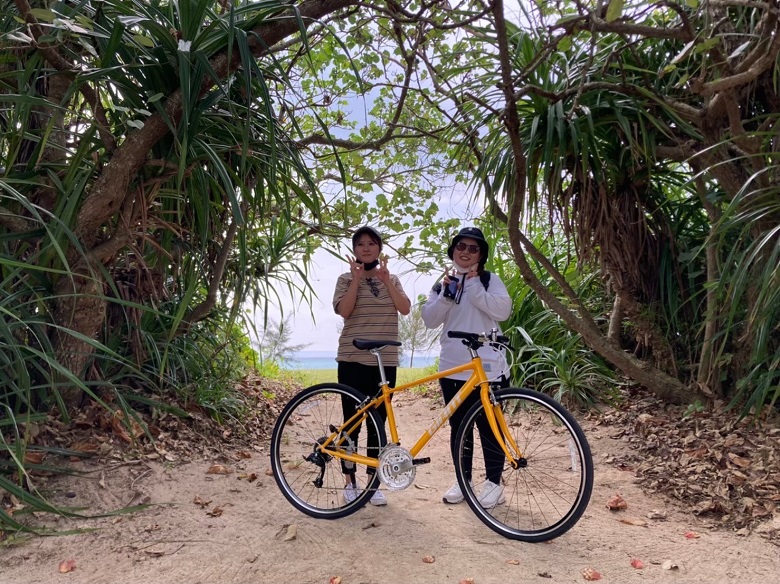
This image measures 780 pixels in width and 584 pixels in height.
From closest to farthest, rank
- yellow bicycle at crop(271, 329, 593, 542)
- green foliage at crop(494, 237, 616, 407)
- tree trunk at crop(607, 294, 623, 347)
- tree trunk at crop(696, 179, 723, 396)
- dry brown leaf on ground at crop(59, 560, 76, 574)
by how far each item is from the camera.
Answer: dry brown leaf on ground at crop(59, 560, 76, 574), yellow bicycle at crop(271, 329, 593, 542), tree trunk at crop(696, 179, 723, 396), tree trunk at crop(607, 294, 623, 347), green foliage at crop(494, 237, 616, 407)

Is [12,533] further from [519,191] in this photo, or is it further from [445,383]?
[519,191]

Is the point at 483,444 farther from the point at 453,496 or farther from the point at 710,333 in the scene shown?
the point at 710,333

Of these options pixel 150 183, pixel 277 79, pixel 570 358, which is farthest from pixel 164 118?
pixel 570 358

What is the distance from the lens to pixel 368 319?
3.62 meters

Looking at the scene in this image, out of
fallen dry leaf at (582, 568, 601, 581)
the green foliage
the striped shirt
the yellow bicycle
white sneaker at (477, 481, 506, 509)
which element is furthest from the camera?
the green foliage

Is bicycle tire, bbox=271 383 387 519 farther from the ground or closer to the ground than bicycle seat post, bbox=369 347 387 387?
closer to the ground

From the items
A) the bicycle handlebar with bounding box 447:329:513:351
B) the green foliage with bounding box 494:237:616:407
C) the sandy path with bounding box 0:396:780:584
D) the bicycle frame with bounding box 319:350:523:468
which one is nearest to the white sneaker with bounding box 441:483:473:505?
the sandy path with bounding box 0:396:780:584

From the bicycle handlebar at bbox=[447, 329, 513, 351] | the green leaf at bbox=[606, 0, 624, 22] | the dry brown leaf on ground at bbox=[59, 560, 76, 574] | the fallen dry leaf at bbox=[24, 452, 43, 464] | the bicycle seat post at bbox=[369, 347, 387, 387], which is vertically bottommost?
the dry brown leaf on ground at bbox=[59, 560, 76, 574]

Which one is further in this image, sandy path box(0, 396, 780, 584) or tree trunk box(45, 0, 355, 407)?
tree trunk box(45, 0, 355, 407)

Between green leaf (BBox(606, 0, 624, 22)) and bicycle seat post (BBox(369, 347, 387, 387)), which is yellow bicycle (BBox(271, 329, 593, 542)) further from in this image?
green leaf (BBox(606, 0, 624, 22))

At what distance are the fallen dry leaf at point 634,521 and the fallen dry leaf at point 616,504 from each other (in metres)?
0.14

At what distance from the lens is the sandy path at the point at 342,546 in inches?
108

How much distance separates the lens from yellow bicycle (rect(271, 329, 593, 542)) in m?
2.95

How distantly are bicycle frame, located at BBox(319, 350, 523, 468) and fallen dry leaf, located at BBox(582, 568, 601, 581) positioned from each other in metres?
0.52
